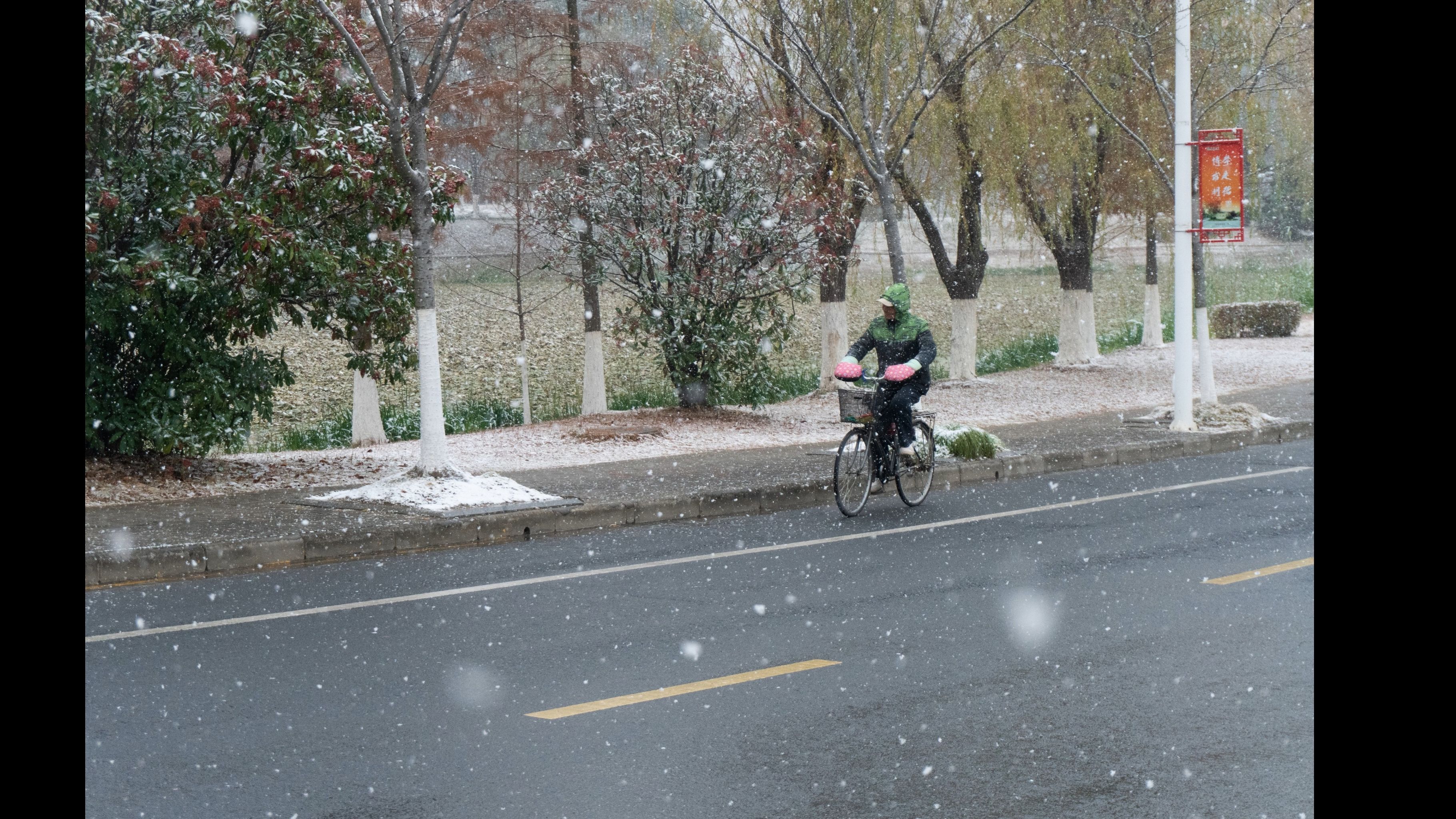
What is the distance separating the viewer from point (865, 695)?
20.5 ft

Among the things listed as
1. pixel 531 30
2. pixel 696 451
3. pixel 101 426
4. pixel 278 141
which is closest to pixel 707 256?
pixel 696 451

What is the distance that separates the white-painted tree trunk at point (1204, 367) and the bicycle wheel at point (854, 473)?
7.86m

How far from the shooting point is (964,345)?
25.5m

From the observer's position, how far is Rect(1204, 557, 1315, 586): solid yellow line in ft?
28.5

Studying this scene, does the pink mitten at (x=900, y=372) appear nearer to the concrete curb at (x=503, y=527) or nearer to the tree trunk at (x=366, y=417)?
the concrete curb at (x=503, y=527)

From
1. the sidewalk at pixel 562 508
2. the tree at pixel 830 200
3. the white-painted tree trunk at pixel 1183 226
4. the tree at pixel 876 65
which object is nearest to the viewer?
the sidewalk at pixel 562 508

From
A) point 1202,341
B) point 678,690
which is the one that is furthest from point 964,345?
point 678,690

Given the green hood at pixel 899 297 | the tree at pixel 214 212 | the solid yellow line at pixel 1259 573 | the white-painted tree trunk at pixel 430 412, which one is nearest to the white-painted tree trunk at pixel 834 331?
the tree at pixel 214 212

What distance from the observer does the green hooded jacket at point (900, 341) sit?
12.0 metres

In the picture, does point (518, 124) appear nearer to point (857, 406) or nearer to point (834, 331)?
point (834, 331)

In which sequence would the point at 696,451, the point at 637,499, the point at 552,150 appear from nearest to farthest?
the point at 637,499, the point at 696,451, the point at 552,150

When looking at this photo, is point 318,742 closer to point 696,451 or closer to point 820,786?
point 820,786

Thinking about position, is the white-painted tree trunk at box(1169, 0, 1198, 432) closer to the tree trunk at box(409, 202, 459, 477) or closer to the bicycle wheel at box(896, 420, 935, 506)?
the bicycle wheel at box(896, 420, 935, 506)

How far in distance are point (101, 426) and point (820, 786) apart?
33.9 feet
